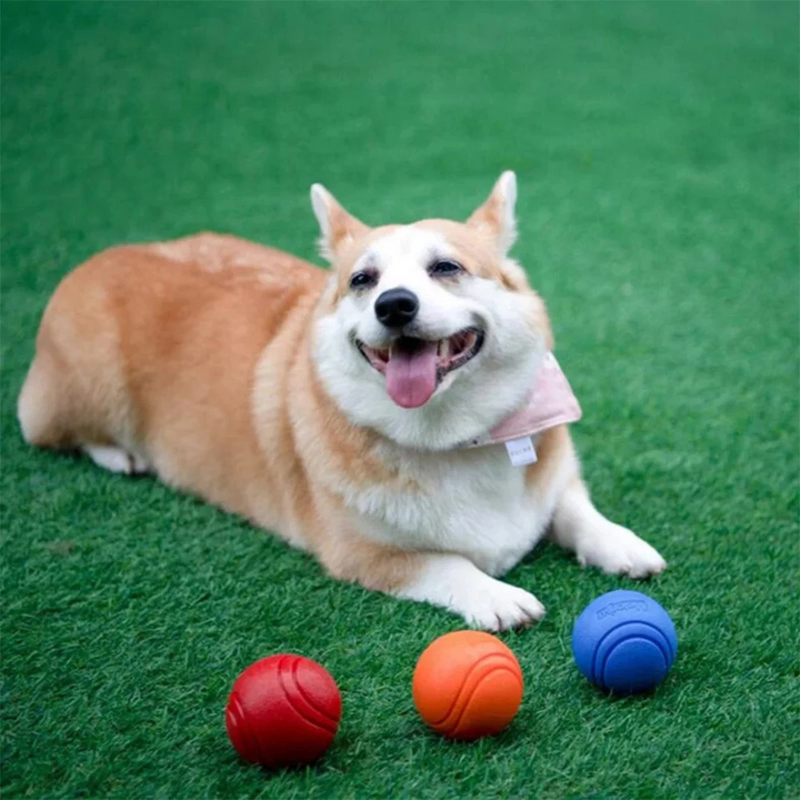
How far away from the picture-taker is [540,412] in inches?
123

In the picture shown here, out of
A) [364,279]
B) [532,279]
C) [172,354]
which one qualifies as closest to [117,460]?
[172,354]

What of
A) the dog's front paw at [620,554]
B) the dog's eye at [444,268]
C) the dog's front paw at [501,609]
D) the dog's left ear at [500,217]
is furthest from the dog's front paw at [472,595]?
the dog's left ear at [500,217]

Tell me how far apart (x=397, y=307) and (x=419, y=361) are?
170mm

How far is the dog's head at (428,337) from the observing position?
9.46 ft

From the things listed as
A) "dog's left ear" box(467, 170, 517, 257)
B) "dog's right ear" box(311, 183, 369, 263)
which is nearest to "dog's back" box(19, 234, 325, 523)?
"dog's right ear" box(311, 183, 369, 263)

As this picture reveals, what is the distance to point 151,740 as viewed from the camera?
8.05 feet

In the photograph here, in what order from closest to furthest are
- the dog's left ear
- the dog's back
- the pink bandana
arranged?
the pink bandana < the dog's left ear < the dog's back

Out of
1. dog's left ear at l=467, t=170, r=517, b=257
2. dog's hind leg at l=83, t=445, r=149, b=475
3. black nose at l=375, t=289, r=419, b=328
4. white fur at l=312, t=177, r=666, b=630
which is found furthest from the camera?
dog's hind leg at l=83, t=445, r=149, b=475

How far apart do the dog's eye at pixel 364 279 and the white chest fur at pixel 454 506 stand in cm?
46

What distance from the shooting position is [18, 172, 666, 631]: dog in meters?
2.96

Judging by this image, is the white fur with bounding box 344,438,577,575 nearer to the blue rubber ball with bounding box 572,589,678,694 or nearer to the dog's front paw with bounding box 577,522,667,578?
the dog's front paw with bounding box 577,522,667,578

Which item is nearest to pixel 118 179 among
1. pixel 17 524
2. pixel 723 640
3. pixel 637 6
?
pixel 17 524

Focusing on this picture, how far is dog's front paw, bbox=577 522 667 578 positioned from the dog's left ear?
2.83ft

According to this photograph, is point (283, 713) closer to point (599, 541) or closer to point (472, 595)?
point (472, 595)
